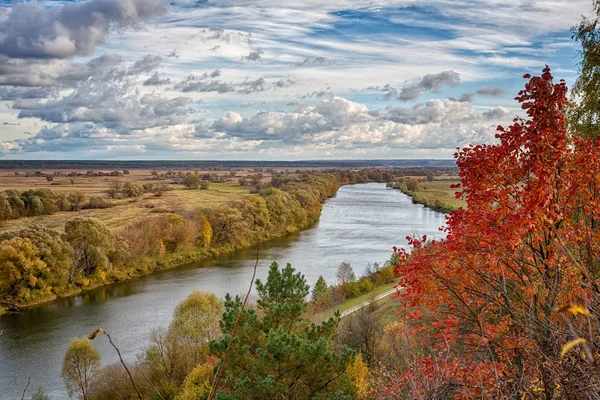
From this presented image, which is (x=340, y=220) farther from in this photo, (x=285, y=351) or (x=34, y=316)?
(x=285, y=351)

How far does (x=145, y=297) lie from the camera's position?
110ft

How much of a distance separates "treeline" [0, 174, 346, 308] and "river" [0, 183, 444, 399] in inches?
60.7

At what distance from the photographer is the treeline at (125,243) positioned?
32.5 m

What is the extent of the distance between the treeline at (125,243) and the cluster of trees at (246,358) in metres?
14.3

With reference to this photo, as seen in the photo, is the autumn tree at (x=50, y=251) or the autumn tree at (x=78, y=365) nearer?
the autumn tree at (x=78, y=365)

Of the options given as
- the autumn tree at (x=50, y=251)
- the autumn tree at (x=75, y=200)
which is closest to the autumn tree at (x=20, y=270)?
the autumn tree at (x=50, y=251)

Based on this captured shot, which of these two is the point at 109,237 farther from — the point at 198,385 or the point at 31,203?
the point at 198,385

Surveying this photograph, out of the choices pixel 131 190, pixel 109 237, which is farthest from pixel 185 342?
pixel 131 190

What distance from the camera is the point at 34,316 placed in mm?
30125

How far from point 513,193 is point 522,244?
1.10m

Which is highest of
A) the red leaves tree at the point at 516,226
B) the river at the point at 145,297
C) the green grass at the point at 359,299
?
the red leaves tree at the point at 516,226

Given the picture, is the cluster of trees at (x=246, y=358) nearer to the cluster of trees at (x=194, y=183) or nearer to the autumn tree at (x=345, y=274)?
the autumn tree at (x=345, y=274)

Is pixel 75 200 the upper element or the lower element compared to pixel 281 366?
upper

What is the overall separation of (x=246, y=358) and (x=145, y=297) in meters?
22.4
